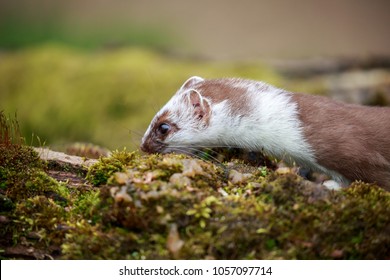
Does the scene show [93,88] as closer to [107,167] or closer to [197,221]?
[107,167]

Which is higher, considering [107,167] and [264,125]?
[264,125]

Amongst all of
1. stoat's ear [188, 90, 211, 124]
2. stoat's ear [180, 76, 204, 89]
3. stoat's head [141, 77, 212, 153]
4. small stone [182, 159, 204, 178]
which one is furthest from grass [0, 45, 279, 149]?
small stone [182, 159, 204, 178]

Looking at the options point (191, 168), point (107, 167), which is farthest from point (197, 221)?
point (107, 167)

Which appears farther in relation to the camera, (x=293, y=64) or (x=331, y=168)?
(x=293, y=64)

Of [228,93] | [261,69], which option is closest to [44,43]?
[261,69]

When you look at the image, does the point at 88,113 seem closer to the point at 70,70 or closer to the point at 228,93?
the point at 70,70

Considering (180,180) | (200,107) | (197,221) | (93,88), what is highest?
(200,107)

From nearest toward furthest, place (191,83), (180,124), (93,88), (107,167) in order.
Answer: (107,167) → (180,124) → (191,83) → (93,88)

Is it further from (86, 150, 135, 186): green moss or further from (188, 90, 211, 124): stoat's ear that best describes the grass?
(86, 150, 135, 186): green moss
